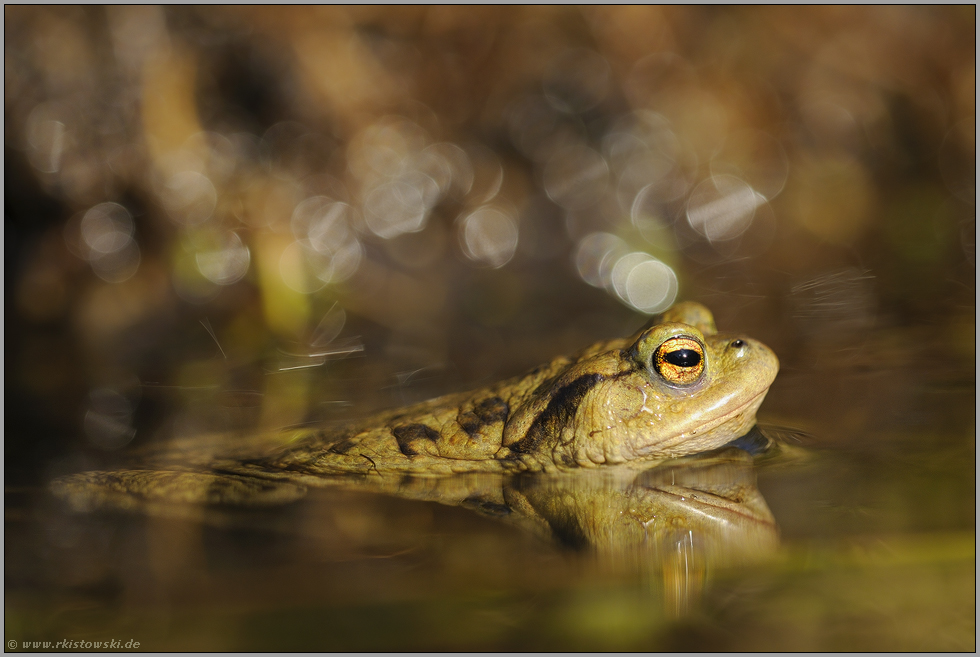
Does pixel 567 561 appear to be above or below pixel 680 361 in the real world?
below

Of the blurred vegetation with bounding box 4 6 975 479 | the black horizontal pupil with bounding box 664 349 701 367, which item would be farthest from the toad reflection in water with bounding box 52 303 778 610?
the blurred vegetation with bounding box 4 6 975 479

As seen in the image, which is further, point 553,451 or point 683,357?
point 553,451

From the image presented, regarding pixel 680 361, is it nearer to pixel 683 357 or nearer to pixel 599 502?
pixel 683 357

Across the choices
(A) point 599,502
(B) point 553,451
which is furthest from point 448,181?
(A) point 599,502

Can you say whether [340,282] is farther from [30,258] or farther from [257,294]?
[30,258]

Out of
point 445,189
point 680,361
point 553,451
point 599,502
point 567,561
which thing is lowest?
point 567,561

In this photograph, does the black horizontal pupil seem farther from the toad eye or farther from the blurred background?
the blurred background

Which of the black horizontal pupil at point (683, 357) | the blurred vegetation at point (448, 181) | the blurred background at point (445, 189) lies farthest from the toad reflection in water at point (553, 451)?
the blurred vegetation at point (448, 181)

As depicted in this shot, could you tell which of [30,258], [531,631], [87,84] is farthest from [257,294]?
→ [531,631]
